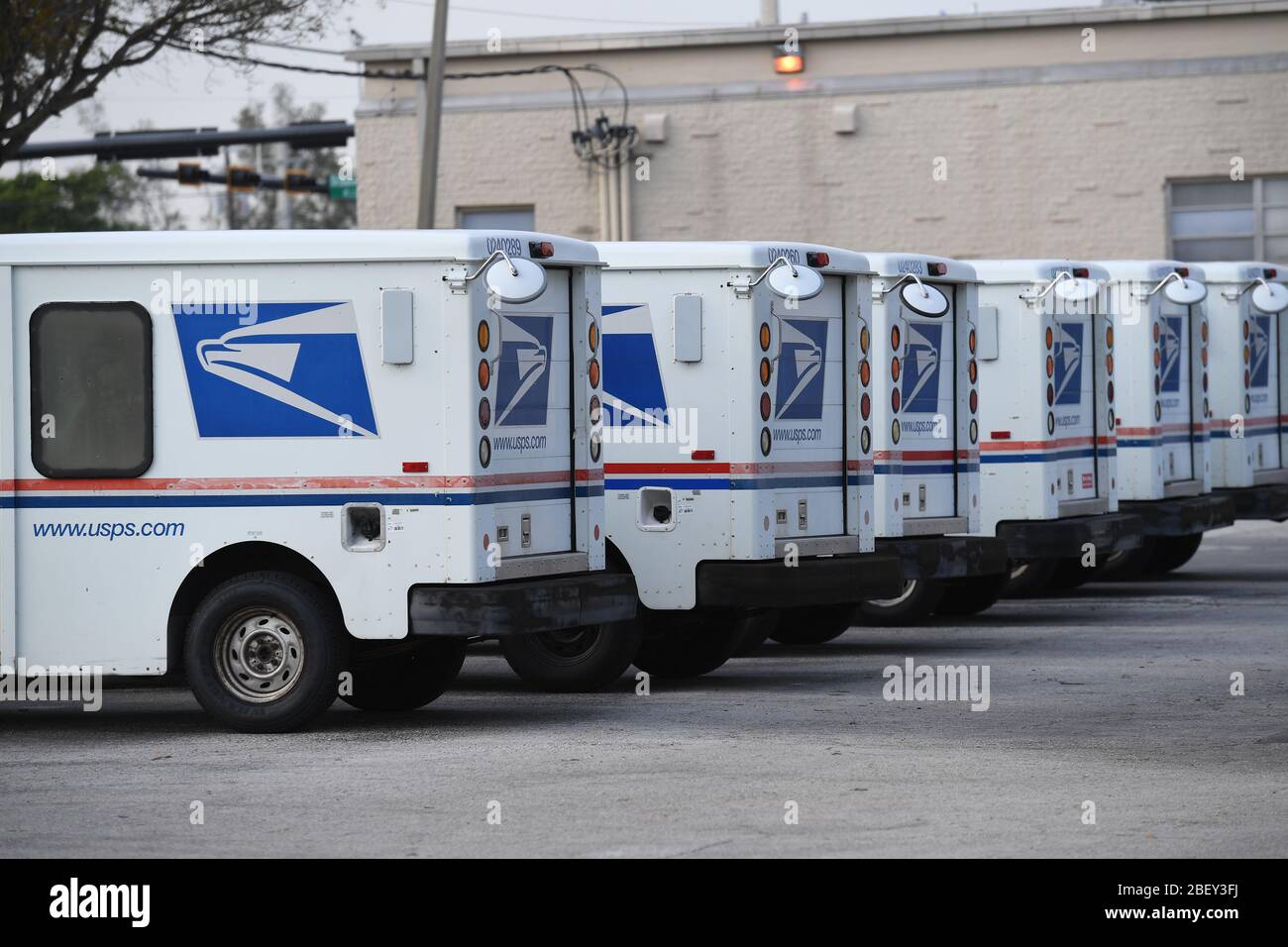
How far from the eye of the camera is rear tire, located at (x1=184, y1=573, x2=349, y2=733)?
38.0 ft

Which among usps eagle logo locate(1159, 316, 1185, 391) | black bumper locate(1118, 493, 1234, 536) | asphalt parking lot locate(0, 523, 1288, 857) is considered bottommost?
asphalt parking lot locate(0, 523, 1288, 857)

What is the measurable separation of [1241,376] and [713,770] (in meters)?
12.7

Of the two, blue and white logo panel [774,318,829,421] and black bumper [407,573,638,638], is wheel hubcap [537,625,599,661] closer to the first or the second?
black bumper [407,573,638,638]

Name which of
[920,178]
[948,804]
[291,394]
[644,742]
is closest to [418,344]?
[291,394]

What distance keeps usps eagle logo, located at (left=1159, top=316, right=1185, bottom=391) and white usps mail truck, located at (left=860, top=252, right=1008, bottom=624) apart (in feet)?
12.3

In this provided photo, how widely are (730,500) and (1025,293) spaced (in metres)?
5.21

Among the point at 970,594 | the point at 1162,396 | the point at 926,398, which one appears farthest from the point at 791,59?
the point at 926,398

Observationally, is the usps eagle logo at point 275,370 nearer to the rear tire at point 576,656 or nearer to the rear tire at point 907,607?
the rear tire at point 576,656

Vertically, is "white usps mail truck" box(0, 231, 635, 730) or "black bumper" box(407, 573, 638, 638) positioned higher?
"white usps mail truck" box(0, 231, 635, 730)

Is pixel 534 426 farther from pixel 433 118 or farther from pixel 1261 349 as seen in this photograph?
pixel 433 118

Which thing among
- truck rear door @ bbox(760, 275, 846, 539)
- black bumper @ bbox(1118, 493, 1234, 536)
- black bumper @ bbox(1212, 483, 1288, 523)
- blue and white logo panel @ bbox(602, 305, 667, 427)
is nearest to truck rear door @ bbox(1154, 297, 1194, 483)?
black bumper @ bbox(1118, 493, 1234, 536)

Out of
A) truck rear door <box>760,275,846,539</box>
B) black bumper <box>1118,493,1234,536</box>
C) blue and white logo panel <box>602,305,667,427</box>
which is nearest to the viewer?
blue and white logo panel <box>602,305,667,427</box>
